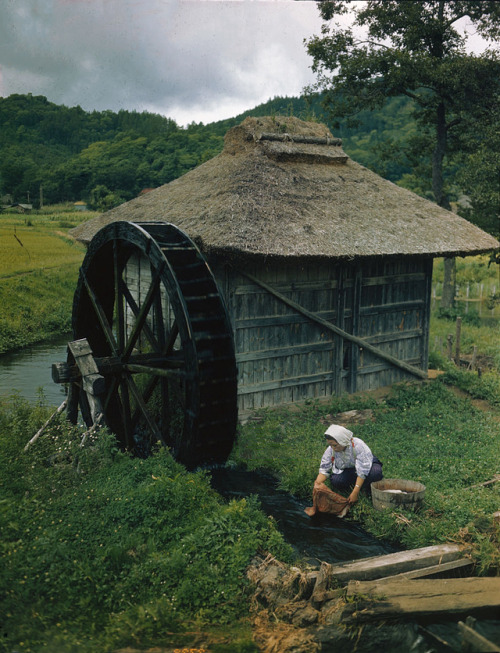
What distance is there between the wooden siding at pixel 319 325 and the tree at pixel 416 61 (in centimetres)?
753

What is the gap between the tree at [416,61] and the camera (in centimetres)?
1593

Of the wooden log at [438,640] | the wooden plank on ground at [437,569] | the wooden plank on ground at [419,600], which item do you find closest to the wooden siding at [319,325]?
the wooden plank on ground at [437,569]

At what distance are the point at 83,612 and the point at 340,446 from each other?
329 cm

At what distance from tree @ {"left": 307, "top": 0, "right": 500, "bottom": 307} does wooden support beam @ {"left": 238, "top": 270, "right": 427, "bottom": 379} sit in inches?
360

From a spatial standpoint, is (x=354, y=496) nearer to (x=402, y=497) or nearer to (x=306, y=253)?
(x=402, y=497)

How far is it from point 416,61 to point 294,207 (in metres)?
9.44

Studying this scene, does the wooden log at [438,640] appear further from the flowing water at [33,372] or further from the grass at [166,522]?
the flowing water at [33,372]

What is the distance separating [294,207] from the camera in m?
9.86

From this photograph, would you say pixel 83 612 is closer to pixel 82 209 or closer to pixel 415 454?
pixel 415 454

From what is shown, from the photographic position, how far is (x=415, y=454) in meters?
8.23

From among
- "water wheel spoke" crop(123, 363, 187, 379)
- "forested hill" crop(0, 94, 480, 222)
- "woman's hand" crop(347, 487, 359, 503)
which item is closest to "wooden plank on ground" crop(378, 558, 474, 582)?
"woman's hand" crop(347, 487, 359, 503)

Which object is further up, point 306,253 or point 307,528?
point 306,253

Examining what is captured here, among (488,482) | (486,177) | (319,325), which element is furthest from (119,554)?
(486,177)

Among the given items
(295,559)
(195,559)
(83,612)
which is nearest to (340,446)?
(295,559)
